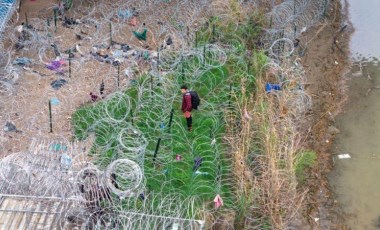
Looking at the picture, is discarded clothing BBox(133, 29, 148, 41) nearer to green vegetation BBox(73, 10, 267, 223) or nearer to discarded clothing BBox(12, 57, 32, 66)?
green vegetation BBox(73, 10, 267, 223)

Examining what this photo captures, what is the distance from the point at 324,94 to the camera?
1452 centimetres

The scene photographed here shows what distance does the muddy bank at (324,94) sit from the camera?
11516 mm

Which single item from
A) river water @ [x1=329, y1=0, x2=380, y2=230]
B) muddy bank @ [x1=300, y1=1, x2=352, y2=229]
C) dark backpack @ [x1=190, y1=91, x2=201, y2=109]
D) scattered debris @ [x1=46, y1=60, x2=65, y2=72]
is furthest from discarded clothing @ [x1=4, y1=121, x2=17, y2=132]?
river water @ [x1=329, y1=0, x2=380, y2=230]

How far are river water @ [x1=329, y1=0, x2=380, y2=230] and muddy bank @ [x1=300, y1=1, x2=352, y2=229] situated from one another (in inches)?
7.8

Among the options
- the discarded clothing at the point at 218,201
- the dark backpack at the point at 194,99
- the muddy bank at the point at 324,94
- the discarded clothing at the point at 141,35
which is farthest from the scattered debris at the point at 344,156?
the discarded clothing at the point at 141,35

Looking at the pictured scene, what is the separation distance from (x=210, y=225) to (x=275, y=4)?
9.44 meters

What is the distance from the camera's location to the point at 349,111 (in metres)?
14.1

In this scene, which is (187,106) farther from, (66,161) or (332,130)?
(332,130)

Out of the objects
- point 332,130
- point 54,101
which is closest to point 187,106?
point 54,101

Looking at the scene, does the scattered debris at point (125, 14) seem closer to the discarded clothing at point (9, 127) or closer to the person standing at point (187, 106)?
the person standing at point (187, 106)

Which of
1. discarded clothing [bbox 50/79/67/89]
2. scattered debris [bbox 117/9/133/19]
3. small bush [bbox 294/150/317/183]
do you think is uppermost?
scattered debris [bbox 117/9/133/19]

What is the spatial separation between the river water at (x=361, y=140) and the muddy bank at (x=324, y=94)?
7.8 inches

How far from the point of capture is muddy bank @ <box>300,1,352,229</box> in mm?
11516

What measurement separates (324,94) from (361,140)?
5.82 ft
